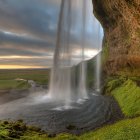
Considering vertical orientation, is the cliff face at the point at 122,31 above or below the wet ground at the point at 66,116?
above

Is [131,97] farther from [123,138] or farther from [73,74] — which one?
[73,74]

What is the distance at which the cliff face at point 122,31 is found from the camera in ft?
196

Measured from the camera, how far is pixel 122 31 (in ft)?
217

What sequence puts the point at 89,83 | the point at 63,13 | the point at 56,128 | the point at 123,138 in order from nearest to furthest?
the point at 123,138 < the point at 56,128 < the point at 63,13 < the point at 89,83

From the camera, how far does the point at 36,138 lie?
845 inches

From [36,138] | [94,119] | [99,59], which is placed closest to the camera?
[36,138]

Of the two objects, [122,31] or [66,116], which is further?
[122,31]

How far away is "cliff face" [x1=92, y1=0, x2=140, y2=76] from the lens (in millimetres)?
59688

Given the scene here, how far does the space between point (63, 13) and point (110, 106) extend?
3395cm

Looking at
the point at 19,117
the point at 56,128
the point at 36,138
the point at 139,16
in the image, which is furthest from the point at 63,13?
the point at 36,138

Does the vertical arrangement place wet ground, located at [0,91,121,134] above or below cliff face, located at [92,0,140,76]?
below

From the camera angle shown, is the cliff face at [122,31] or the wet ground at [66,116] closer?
the wet ground at [66,116]

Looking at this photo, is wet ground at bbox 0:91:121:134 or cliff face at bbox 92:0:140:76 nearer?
wet ground at bbox 0:91:121:134

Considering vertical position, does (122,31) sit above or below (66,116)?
above
